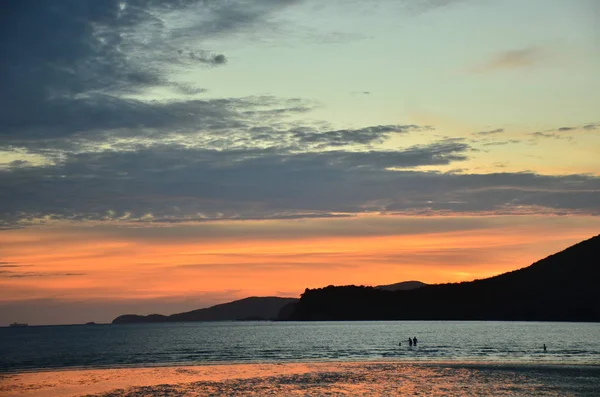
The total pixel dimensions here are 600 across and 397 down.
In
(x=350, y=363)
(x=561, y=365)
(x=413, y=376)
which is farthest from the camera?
(x=350, y=363)

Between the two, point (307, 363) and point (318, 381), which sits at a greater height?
point (307, 363)

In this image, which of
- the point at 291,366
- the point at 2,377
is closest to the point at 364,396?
the point at 291,366

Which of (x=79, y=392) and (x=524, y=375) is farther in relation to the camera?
(x=524, y=375)

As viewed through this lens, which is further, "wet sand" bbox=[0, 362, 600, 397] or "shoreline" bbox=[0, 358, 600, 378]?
"shoreline" bbox=[0, 358, 600, 378]

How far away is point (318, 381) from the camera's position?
64562 millimetres

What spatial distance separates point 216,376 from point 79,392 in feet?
53.4

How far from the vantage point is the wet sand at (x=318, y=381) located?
5678 centimetres

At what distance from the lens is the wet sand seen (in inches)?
2235

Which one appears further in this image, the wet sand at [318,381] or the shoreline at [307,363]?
the shoreline at [307,363]

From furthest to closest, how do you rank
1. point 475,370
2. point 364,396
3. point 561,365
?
1. point 561,365
2. point 475,370
3. point 364,396

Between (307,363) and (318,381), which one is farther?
(307,363)

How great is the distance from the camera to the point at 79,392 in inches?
2363

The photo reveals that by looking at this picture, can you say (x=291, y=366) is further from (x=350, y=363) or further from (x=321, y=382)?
(x=321, y=382)

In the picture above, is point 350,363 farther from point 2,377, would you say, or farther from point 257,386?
point 2,377
